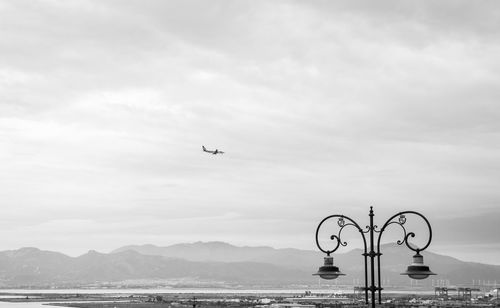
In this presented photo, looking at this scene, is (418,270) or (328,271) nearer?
(418,270)

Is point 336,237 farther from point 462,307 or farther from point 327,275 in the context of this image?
point 462,307

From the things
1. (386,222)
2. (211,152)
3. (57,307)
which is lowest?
(57,307)

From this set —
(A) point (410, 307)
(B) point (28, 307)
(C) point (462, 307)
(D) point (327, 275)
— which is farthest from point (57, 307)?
(D) point (327, 275)

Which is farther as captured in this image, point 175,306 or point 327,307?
point 175,306

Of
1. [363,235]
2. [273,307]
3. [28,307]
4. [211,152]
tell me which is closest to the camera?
[363,235]

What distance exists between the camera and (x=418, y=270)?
806 inches

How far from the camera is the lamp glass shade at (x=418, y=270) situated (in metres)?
20.3

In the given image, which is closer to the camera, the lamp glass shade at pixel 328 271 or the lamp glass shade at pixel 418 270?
the lamp glass shade at pixel 418 270

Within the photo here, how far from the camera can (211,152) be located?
80312mm

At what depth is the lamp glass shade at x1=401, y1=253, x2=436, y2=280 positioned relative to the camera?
66.7 ft

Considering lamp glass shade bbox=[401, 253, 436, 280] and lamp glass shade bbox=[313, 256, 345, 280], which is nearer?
lamp glass shade bbox=[401, 253, 436, 280]

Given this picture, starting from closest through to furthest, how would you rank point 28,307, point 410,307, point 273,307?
point 273,307, point 410,307, point 28,307

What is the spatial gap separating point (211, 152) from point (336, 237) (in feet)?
193

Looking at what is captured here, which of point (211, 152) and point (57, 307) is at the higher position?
point (211, 152)
